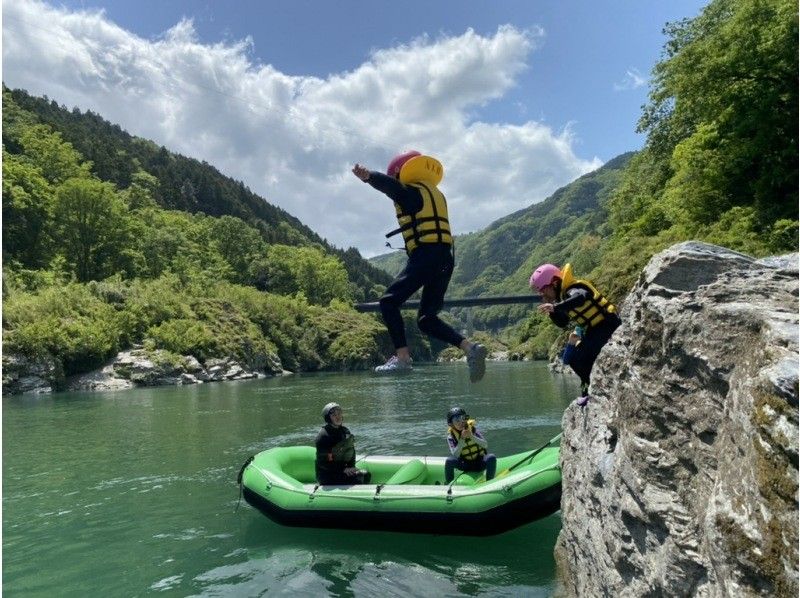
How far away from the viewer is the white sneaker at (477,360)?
230 inches

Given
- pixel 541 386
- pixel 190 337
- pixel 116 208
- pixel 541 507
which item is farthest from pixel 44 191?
pixel 541 507

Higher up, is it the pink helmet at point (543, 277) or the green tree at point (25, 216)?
the green tree at point (25, 216)

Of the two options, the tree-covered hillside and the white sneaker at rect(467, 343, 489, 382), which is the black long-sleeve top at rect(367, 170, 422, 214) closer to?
the white sneaker at rect(467, 343, 489, 382)

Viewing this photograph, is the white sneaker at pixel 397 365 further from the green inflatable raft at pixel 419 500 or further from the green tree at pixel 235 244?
the green tree at pixel 235 244

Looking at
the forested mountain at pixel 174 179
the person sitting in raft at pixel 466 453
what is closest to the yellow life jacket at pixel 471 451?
the person sitting in raft at pixel 466 453

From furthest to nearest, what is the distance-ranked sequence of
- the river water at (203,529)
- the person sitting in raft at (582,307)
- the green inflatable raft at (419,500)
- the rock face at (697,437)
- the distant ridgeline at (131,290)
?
the distant ridgeline at (131,290), the green inflatable raft at (419,500), the river water at (203,529), the person sitting in raft at (582,307), the rock face at (697,437)

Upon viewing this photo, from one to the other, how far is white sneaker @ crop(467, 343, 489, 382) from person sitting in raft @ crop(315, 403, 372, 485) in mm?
4568

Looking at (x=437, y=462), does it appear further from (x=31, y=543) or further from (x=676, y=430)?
(x=676, y=430)

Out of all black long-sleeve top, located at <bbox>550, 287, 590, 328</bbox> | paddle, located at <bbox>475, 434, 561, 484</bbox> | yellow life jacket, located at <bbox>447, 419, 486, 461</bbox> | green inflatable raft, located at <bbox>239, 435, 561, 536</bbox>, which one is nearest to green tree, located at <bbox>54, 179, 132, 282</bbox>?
green inflatable raft, located at <bbox>239, 435, 561, 536</bbox>

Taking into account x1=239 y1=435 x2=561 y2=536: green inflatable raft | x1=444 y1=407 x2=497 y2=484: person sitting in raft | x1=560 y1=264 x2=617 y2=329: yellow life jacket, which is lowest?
x1=239 y1=435 x2=561 y2=536: green inflatable raft

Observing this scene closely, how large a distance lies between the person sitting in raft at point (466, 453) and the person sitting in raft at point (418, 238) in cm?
501

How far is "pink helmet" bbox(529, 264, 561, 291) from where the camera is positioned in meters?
6.40

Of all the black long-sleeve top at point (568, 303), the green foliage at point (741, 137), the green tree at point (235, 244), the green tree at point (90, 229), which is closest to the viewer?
the black long-sleeve top at point (568, 303)

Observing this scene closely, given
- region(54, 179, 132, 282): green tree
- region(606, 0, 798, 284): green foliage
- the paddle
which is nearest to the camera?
the paddle
